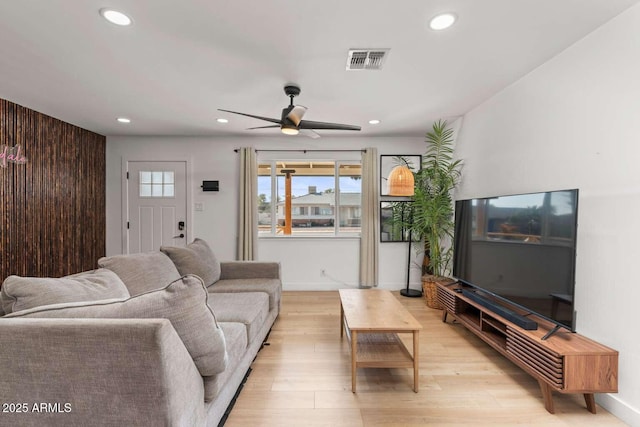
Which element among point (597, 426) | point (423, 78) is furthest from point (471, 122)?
point (597, 426)

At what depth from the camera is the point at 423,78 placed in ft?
8.57

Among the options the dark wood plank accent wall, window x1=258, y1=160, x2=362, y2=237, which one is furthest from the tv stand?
the dark wood plank accent wall

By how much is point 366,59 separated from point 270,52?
2.42 ft

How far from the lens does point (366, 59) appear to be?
7.40ft

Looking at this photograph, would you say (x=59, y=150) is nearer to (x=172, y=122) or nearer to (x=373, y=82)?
(x=172, y=122)

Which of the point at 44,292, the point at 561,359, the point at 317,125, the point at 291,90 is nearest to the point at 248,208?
the point at 317,125

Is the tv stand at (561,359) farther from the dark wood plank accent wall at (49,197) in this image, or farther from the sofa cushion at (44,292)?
the dark wood plank accent wall at (49,197)

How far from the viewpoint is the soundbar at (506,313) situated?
202cm

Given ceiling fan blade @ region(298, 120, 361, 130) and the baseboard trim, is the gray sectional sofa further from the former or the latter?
the baseboard trim

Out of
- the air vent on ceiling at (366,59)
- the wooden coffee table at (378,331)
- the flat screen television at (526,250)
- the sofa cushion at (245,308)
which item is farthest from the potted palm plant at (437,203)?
the sofa cushion at (245,308)

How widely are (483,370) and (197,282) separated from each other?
225 cm

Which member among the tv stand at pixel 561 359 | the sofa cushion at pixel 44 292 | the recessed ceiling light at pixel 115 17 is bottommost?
the tv stand at pixel 561 359

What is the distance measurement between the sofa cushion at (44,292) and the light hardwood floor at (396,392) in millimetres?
1063

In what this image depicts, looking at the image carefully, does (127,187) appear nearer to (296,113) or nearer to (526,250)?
(296,113)
